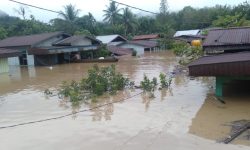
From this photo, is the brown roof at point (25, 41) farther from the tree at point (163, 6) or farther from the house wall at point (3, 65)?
the tree at point (163, 6)


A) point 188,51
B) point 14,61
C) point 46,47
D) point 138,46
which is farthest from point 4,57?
point 138,46

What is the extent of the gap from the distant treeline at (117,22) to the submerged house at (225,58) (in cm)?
3132

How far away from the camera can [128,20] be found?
64.5 metres

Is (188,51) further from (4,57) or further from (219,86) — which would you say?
(4,57)

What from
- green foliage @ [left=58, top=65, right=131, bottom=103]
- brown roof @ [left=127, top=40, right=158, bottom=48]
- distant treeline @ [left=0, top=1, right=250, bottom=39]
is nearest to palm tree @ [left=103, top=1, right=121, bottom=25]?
distant treeline @ [left=0, top=1, right=250, bottom=39]

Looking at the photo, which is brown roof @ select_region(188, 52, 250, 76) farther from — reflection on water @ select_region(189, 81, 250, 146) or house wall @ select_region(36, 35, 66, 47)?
house wall @ select_region(36, 35, 66, 47)

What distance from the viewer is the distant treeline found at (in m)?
53.9

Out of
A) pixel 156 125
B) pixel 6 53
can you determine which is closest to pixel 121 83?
pixel 156 125

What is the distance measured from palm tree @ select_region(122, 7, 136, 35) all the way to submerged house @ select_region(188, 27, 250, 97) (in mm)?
47631

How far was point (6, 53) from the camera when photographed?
89.0ft

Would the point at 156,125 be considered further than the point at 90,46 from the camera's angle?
No

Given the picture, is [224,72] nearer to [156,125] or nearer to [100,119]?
[156,125]

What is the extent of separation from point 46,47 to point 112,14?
3168cm

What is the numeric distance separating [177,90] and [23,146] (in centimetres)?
898
